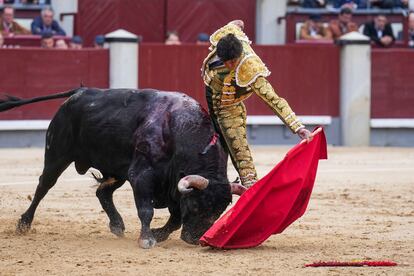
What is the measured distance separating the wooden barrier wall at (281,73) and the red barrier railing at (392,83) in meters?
0.47

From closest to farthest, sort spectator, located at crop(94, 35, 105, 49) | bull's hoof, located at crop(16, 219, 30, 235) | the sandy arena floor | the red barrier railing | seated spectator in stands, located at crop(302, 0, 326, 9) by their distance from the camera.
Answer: the sandy arena floor → bull's hoof, located at crop(16, 219, 30, 235) → spectator, located at crop(94, 35, 105, 49) → the red barrier railing → seated spectator in stands, located at crop(302, 0, 326, 9)

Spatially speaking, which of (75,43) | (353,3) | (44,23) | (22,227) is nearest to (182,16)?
(353,3)

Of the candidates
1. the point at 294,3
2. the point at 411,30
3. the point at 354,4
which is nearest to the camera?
the point at 411,30

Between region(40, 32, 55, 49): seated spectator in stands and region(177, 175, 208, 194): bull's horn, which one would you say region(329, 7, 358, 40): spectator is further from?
region(177, 175, 208, 194): bull's horn

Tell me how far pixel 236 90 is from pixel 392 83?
8360mm

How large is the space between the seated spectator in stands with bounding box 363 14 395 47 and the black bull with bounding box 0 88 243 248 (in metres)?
8.45

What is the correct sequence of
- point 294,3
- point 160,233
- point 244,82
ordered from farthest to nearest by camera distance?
point 294,3 < point 160,233 < point 244,82

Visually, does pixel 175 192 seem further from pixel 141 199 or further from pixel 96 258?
pixel 96 258

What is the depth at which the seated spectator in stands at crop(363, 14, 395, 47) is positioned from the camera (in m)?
15.3

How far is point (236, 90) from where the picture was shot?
6.84 metres

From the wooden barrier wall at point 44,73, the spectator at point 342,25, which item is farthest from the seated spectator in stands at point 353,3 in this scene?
the wooden barrier wall at point 44,73

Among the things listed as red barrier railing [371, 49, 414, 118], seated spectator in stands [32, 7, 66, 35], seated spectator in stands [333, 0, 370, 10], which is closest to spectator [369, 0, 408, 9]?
seated spectator in stands [333, 0, 370, 10]

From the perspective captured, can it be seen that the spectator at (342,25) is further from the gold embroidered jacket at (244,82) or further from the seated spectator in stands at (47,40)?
the gold embroidered jacket at (244,82)

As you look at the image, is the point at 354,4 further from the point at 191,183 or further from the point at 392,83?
the point at 191,183
